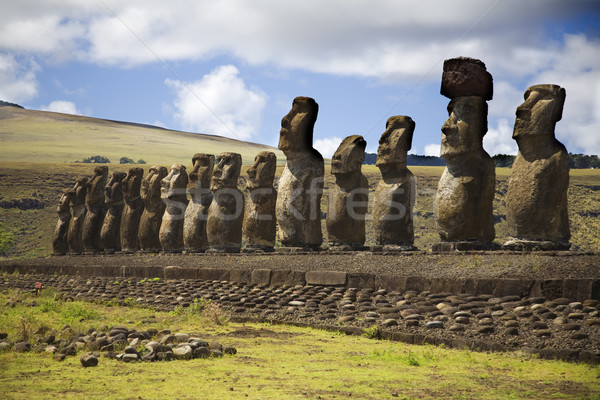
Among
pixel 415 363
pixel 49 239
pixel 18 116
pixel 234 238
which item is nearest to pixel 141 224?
pixel 234 238

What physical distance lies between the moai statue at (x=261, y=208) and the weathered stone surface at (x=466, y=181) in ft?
18.0

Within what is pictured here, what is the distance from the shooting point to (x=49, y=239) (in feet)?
153

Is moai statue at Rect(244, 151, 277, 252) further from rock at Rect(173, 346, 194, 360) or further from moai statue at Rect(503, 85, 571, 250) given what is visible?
rock at Rect(173, 346, 194, 360)

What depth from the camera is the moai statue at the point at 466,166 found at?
44.0 ft

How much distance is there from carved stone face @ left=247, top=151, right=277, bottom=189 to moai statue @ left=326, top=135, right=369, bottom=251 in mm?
2702

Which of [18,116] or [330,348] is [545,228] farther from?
[18,116]

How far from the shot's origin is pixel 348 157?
53.6 feet

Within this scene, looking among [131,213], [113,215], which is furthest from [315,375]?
[113,215]

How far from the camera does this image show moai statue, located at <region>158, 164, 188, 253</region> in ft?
70.3

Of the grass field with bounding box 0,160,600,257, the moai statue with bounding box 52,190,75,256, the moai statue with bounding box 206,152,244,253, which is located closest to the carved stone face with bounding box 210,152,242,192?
the moai statue with bounding box 206,152,244,253

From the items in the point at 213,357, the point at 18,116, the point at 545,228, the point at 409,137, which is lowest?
the point at 213,357

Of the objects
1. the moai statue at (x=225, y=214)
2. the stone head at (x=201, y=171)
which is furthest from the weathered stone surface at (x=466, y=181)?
the stone head at (x=201, y=171)

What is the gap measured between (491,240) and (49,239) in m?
38.4

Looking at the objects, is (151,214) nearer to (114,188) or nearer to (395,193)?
(114,188)
